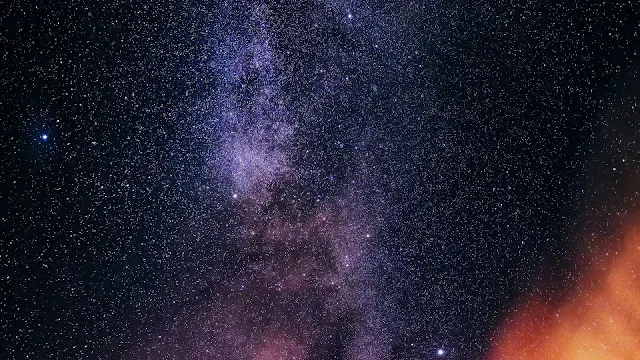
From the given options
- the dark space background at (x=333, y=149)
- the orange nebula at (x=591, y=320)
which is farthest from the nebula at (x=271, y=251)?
the orange nebula at (x=591, y=320)

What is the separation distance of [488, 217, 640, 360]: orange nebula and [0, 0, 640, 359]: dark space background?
0.16 m

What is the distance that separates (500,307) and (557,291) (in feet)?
1.25

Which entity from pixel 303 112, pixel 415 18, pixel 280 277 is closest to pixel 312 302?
pixel 280 277

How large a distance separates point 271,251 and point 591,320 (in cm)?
215

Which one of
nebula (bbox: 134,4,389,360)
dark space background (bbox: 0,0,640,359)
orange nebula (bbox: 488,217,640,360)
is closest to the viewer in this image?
dark space background (bbox: 0,0,640,359)

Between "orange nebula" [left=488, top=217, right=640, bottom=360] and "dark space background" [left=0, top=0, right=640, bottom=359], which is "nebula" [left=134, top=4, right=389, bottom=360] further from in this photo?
"orange nebula" [left=488, top=217, right=640, bottom=360]

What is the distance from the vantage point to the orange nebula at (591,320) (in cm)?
301

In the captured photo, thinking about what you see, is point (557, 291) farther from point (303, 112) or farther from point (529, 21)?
point (303, 112)

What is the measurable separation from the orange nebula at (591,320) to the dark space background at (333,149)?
0.51ft

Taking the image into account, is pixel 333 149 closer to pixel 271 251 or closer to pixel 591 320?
pixel 271 251

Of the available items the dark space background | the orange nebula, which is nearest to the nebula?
the dark space background

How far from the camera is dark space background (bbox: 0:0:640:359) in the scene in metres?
2.34

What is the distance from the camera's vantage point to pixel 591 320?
3.13 meters

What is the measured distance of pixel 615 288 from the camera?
3.04 meters
